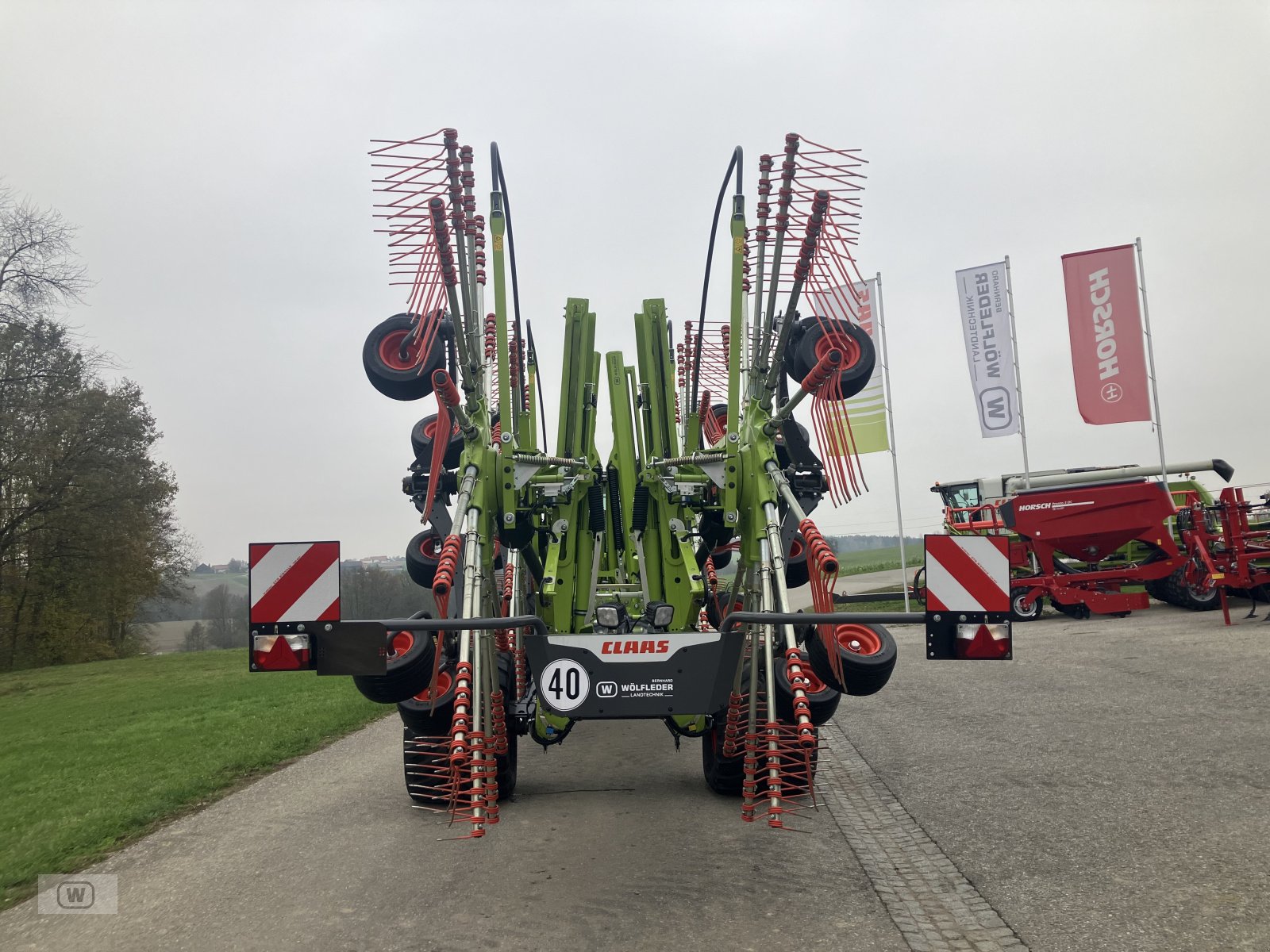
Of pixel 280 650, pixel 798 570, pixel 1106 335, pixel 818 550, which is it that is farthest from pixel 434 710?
pixel 1106 335

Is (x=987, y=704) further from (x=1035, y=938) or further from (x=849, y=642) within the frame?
(x=1035, y=938)

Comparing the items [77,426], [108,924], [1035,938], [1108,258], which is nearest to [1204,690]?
[1035,938]

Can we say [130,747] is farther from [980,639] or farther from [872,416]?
[872,416]

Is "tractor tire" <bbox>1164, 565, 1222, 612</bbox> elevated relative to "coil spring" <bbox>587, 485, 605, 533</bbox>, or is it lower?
lower

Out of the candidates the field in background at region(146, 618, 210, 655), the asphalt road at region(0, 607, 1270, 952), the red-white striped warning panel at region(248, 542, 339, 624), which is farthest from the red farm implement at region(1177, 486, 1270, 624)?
the field in background at region(146, 618, 210, 655)

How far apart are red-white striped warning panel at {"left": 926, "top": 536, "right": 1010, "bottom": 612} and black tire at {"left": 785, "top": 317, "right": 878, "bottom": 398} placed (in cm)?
155

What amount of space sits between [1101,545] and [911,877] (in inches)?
603

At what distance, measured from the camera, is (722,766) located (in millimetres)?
6125

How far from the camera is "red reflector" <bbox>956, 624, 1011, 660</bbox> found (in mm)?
3959

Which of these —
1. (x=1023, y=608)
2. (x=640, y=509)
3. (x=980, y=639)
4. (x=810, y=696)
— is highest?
(x=640, y=509)

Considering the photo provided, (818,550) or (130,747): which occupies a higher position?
(818,550)

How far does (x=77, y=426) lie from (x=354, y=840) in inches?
890

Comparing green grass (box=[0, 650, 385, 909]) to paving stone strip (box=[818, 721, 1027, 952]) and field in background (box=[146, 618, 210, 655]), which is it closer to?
paving stone strip (box=[818, 721, 1027, 952])

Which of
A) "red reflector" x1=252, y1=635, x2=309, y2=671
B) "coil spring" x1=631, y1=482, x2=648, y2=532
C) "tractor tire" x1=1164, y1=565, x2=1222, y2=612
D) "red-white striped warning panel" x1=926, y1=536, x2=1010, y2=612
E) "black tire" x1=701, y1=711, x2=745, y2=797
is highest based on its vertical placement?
"coil spring" x1=631, y1=482, x2=648, y2=532
